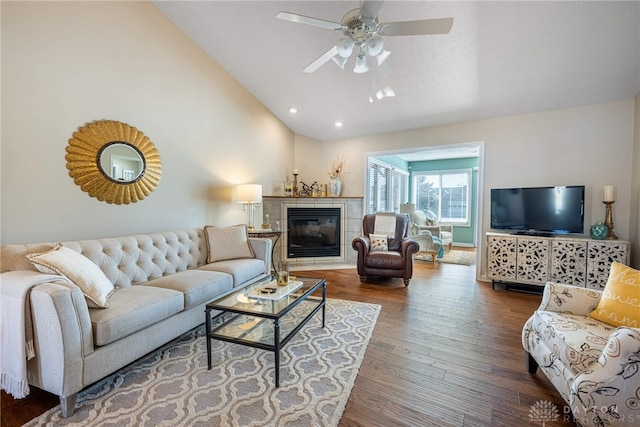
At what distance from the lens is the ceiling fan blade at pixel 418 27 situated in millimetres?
1795

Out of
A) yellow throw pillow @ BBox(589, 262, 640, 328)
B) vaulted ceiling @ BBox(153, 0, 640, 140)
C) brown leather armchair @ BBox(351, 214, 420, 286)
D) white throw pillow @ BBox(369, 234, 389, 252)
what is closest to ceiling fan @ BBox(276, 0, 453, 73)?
vaulted ceiling @ BBox(153, 0, 640, 140)

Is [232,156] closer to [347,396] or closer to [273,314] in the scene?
[273,314]

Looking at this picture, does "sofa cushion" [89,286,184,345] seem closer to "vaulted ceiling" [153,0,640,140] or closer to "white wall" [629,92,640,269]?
"vaulted ceiling" [153,0,640,140]

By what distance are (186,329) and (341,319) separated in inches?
56.5

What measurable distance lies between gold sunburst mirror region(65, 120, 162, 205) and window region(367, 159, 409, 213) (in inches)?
150

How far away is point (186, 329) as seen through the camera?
7.45 feet

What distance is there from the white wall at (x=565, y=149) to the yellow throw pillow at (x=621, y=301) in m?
2.43

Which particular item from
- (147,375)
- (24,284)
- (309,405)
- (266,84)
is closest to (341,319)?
(309,405)

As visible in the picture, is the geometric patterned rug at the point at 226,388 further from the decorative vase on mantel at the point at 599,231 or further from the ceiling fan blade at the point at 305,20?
the decorative vase on mantel at the point at 599,231

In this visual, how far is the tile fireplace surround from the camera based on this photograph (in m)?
4.92

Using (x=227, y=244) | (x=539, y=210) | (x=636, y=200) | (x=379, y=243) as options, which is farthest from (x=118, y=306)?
(x=636, y=200)

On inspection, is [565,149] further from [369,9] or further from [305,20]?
[305,20]

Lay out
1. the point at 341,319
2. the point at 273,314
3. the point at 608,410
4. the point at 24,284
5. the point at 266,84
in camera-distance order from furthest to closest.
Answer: the point at 266,84
the point at 341,319
the point at 273,314
the point at 24,284
the point at 608,410

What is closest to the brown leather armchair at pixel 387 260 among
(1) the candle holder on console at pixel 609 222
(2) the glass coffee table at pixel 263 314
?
(2) the glass coffee table at pixel 263 314
